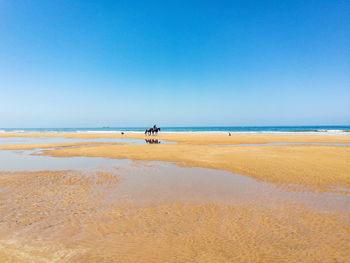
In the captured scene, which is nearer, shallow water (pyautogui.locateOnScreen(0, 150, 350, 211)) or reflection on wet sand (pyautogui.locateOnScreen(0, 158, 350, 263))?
reflection on wet sand (pyautogui.locateOnScreen(0, 158, 350, 263))

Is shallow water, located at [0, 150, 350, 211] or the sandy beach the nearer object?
the sandy beach

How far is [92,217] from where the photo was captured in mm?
5926

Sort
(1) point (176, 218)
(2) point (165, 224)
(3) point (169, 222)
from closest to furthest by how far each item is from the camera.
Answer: (2) point (165, 224) → (3) point (169, 222) → (1) point (176, 218)

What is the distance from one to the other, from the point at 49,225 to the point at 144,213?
251cm

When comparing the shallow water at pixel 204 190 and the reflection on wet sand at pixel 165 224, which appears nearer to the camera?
the reflection on wet sand at pixel 165 224

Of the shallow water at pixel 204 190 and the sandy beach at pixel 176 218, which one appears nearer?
the sandy beach at pixel 176 218

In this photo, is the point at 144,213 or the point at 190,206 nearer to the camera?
the point at 144,213

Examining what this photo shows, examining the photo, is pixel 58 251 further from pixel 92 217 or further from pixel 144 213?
pixel 144 213

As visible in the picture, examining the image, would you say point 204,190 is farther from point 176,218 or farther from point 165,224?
point 165,224

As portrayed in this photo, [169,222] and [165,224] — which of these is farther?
[169,222]

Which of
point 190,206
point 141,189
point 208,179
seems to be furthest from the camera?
point 208,179

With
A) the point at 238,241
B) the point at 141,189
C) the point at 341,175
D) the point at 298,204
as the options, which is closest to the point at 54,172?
the point at 141,189

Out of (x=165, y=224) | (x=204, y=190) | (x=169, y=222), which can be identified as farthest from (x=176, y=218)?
(x=204, y=190)

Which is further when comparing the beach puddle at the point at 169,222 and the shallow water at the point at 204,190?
the shallow water at the point at 204,190
